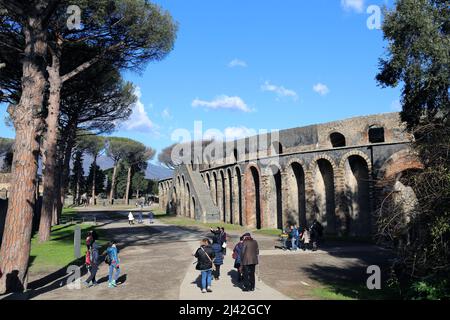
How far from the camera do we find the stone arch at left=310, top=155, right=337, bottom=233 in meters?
23.0

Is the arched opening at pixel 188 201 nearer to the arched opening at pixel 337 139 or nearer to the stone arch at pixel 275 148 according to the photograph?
the stone arch at pixel 275 148

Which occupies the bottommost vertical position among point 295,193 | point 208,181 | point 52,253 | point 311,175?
point 52,253

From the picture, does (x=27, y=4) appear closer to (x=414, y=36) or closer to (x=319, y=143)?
(x=414, y=36)

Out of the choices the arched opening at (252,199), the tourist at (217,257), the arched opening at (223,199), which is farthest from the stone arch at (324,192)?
the tourist at (217,257)

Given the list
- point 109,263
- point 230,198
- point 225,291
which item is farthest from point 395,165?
point 230,198

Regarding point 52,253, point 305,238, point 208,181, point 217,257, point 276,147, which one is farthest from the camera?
point 208,181

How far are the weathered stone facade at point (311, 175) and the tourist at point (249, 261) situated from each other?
340 inches

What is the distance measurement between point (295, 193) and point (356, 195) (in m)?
4.25

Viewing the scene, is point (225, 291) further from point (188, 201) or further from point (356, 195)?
point (188, 201)

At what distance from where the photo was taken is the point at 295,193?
83.0ft

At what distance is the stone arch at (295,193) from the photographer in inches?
968

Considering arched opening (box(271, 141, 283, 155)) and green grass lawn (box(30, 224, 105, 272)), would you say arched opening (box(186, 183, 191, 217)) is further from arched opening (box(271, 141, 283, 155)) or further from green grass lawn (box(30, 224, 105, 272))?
green grass lawn (box(30, 224, 105, 272))

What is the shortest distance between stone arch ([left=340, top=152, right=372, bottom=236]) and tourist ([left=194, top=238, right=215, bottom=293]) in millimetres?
14699

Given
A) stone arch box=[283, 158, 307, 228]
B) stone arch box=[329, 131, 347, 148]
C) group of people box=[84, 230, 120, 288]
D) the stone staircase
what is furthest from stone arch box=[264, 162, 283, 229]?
group of people box=[84, 230, 120, 288]
